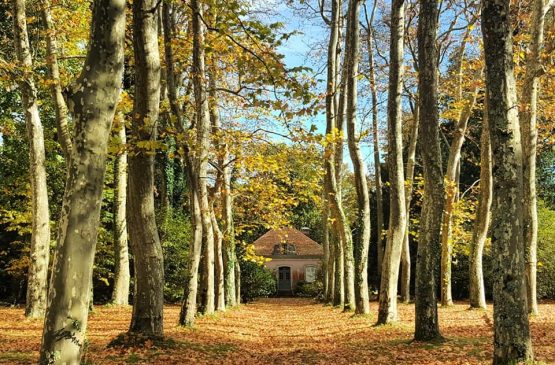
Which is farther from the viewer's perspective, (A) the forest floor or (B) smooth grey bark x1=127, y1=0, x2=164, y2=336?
(B) smooth grey bark x1=127, y1=0, x2=164, y2=336

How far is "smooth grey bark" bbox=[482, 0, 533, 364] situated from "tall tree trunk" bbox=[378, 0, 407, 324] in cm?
530

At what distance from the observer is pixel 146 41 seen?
811 cm

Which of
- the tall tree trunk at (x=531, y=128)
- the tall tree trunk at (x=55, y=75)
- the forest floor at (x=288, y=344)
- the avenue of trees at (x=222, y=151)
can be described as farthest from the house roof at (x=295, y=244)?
the tall tree trunk at (x=55, y=75)

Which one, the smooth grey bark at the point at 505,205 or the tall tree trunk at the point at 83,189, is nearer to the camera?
the tall tree trunk at the point at 83,189

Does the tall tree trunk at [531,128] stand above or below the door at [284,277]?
above

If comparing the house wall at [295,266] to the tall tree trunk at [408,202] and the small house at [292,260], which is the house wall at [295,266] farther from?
the tall tree trunk at [408,202]

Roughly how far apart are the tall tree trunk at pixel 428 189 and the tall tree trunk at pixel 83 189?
20.7ft

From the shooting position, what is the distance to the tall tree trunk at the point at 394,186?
11.5 metres

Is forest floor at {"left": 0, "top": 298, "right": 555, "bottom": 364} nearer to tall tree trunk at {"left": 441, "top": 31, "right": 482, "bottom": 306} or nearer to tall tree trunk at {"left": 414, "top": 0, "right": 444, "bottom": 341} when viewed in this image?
tall tree trunk at {"left": 414, "top": 0, "right": 444, "bottom": 341}

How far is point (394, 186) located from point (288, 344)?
14.3 feet

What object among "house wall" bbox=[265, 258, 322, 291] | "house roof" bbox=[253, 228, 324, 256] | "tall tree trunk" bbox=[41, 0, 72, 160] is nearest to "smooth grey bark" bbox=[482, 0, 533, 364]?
"tall tree trunk" bbox=[41, 0, 72, 160]

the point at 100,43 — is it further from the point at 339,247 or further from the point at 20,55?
the point at 339,247

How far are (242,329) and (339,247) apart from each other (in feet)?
26.1

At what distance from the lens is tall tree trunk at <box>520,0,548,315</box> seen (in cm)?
1258
